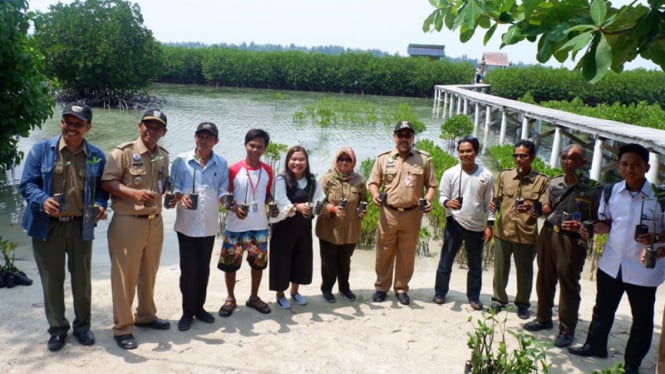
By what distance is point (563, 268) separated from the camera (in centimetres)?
400

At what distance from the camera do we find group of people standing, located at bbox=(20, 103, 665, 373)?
3518 mm

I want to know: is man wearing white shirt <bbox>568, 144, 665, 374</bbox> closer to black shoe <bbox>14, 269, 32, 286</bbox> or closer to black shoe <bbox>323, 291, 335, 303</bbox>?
black shoe <bbox>323, 291, 335, 303</bbox>

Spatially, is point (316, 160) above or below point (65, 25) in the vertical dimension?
below

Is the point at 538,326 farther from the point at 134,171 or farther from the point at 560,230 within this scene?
the point at 134,171

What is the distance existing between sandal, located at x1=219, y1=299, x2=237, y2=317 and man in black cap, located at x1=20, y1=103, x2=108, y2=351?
3.65ft

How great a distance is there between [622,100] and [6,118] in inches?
1426

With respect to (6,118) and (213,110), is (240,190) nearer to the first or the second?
(6,118)

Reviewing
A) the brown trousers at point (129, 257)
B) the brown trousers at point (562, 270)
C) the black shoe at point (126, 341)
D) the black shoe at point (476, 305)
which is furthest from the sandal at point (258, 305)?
the brown trousers at point (562, 270)

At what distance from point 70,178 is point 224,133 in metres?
15.2

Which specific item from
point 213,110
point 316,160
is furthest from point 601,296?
point 213,110

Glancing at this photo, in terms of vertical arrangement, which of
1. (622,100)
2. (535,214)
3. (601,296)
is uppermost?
(622,100)

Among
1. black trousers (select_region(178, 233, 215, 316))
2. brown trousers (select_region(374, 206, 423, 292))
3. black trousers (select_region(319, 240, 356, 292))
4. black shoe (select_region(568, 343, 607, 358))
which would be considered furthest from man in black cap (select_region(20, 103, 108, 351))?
black shoe (select_region(568, 343, 607, 358))

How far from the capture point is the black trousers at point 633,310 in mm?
3533

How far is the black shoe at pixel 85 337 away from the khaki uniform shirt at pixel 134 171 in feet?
2.94
